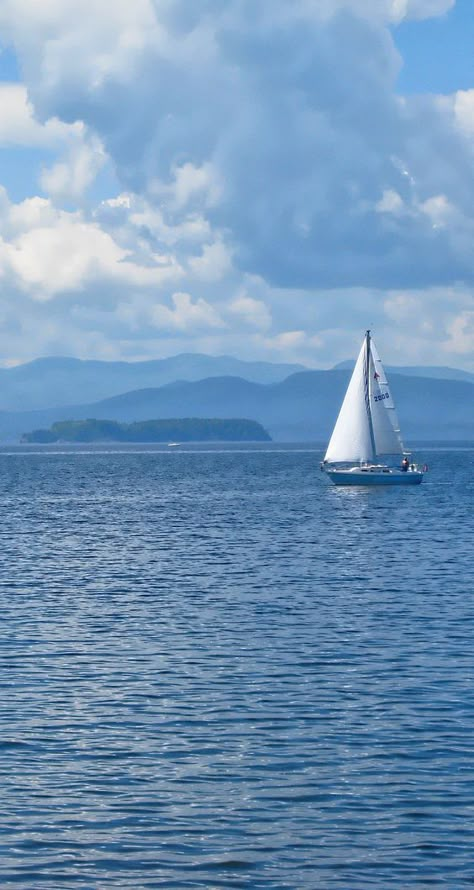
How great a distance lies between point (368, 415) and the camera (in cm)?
13025

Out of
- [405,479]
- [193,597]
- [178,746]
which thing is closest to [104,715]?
[178,746]

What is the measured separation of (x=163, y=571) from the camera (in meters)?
59.9

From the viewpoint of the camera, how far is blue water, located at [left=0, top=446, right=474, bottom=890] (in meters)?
20.3

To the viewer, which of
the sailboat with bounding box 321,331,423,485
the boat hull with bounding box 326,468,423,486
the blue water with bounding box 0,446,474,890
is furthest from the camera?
the boat hull with bounding box 326,468,423,486

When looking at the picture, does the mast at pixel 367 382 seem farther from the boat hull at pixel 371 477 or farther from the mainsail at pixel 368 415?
the boat hull at pixel 371 477

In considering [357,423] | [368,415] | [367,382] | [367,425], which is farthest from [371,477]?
[367,382]

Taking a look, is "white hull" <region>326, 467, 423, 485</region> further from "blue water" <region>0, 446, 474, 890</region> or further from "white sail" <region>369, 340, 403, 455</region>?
"blue water" <region>0, 446, 474, 890</region>

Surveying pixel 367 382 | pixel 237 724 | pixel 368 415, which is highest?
A: pixel 367 382

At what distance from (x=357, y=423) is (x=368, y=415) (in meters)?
1.40

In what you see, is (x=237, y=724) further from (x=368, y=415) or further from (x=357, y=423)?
(x=368, y=415)

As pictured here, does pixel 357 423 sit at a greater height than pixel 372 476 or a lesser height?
greater

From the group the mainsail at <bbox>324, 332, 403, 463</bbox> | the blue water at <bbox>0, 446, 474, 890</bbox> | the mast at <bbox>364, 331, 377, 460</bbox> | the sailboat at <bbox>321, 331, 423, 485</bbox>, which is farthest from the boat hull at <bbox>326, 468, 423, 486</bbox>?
the blue water at <bbox>0, 446, 474, 890</bbox>

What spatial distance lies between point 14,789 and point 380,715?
352 inches

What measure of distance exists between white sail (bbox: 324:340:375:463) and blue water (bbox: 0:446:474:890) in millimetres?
66836
